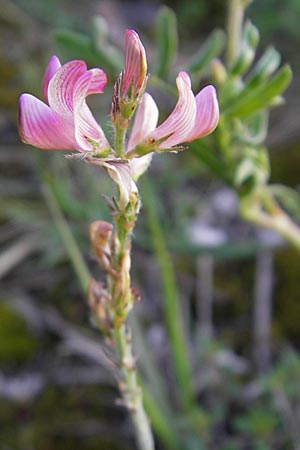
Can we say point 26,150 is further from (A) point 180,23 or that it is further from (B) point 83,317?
(A) point 180,23

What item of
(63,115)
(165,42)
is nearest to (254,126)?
(165,42)

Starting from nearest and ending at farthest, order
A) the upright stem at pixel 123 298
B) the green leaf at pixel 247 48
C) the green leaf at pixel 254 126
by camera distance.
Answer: the upright stem at pixel 123 298 < the green leaf at pixel 247 48 < the green leaf at pixel 254 126

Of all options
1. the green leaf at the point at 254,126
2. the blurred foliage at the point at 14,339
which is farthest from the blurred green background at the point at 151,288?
the green leaf at the point at 254,126

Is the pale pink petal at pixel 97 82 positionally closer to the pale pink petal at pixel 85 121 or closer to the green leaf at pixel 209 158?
the pale pink petal at pixel 85 121

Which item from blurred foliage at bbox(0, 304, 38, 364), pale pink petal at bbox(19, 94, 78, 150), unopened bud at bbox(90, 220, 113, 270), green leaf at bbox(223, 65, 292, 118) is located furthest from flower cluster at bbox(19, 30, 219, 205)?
blurred foliage at bbox(0, 304, 38, 364)

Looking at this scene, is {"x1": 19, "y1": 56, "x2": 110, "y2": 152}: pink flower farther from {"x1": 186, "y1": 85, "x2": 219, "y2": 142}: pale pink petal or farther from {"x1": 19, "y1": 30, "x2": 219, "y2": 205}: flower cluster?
{"x1": 186, "y1": 85, "x2": 219, "y2": 142}: pale pink petal

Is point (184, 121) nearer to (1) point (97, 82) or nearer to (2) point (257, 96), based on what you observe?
(1) point (97, 82)

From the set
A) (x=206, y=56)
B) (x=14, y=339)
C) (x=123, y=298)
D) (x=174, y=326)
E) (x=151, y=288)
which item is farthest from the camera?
(x=151, y=288)

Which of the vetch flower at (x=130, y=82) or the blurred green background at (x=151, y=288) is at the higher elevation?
the vetch flower at (x=130, y=82)
